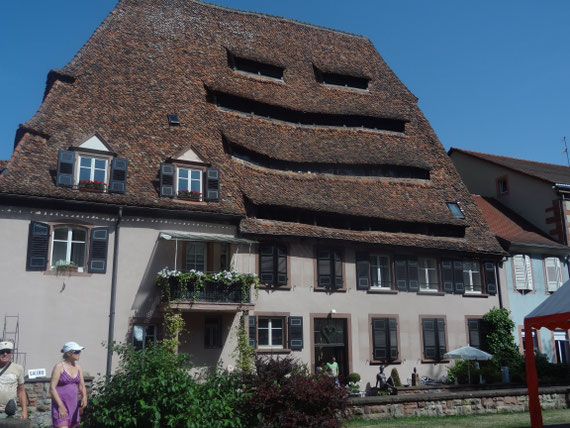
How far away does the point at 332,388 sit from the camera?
38.4 feet

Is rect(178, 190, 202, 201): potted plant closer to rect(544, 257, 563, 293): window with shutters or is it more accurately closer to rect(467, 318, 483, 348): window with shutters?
rect(467, 318, 483, 348): window with shutters

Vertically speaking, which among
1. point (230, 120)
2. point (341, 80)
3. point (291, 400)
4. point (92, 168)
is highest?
point (341, 80)

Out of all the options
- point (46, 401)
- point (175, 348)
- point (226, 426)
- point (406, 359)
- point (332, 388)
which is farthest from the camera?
point (406, 359)

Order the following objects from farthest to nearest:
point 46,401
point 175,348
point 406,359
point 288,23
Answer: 1. point 288,23
2. point 406,359
3. point 175,348
4. point 46,401

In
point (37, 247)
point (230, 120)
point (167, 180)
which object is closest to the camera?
point (37, 247)

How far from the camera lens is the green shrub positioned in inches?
399

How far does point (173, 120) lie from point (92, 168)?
459cm

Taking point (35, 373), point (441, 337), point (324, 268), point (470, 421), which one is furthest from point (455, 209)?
point (35, 373)

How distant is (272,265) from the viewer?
2241cm

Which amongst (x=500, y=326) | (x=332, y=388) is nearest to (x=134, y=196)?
(x=332, y=388)

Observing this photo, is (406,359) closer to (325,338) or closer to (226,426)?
(325,338)

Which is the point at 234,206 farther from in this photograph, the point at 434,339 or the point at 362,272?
the point at 434,339

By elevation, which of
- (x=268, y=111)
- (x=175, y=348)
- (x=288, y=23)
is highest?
(x=288, y=23)

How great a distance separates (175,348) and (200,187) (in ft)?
18.6
